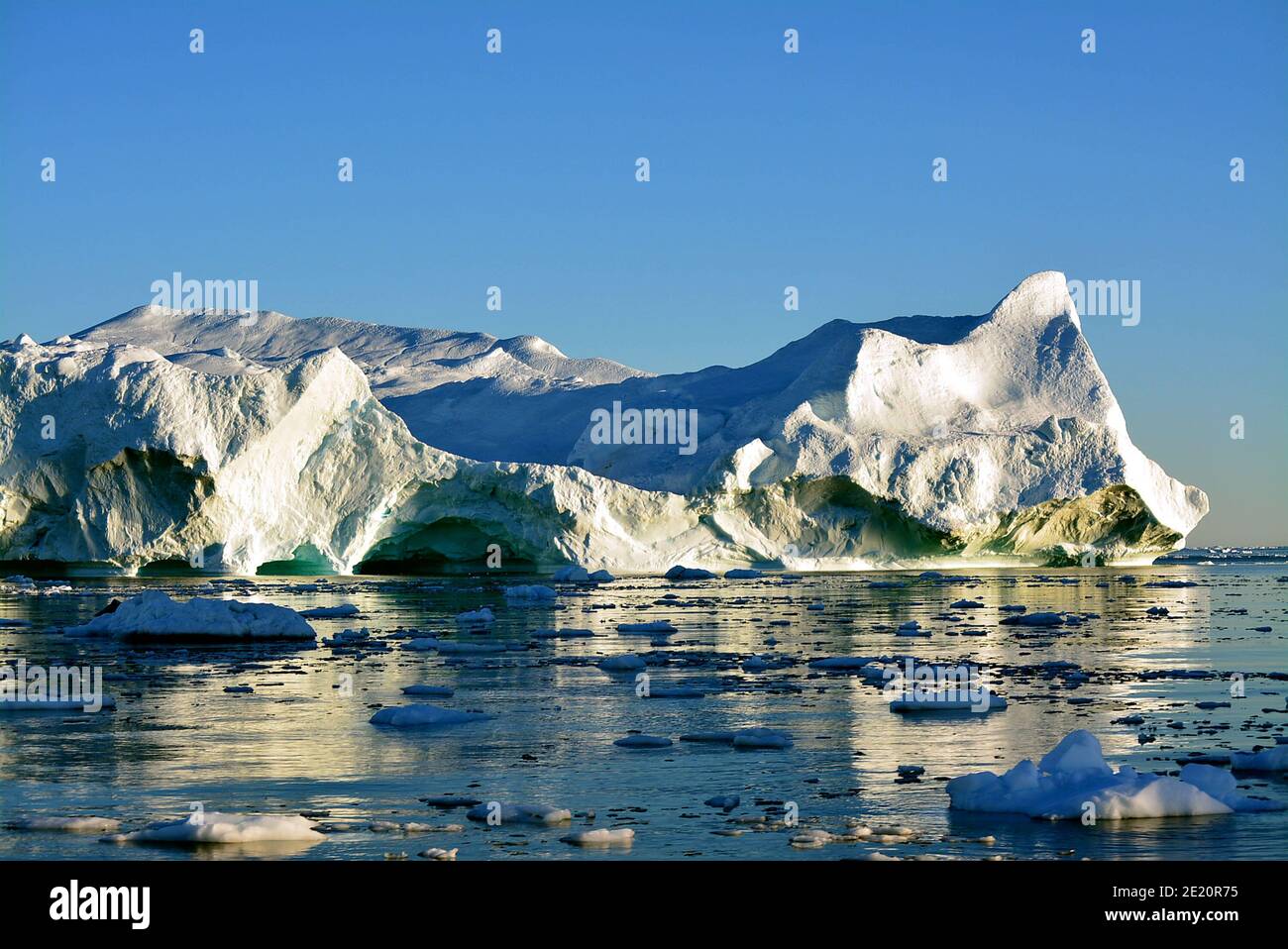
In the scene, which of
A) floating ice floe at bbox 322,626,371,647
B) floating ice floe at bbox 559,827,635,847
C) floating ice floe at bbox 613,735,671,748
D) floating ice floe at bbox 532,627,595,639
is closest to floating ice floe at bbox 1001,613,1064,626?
floating ice floe at bbox 532,627,595,639

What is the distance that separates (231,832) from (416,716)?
358 cm

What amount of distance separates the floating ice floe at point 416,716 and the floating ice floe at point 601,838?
369cm

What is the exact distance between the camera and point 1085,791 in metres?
6.84

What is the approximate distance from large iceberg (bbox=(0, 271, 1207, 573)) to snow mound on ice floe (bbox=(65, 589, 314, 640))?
13172mm

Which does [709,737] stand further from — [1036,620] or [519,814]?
[1036,620]

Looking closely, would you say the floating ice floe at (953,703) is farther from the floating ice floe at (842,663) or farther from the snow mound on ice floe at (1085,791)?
the snow mound on ice floe at (1085,791)

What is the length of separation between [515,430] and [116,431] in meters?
19.6

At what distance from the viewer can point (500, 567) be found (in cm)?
3791

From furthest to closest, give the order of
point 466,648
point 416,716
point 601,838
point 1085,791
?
point 466,648 < point 416,716 < point 1085,791 < point 601,838

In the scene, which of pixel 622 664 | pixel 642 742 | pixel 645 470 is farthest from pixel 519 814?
pixel 645 470

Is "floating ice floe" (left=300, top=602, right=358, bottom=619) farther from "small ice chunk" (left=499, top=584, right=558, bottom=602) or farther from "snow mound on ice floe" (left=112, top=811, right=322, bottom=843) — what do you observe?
"snow mound on ice floe" (left=112, top=811, right=322, bottom=843)

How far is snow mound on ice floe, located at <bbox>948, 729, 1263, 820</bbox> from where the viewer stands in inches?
261
